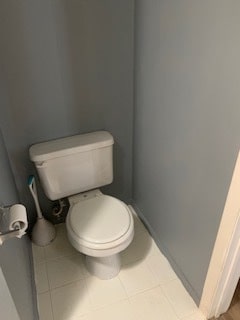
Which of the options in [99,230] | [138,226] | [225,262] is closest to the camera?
[225,262]

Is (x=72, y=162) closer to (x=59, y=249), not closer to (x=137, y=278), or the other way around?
(x=59, y=249)

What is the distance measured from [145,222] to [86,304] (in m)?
0.64

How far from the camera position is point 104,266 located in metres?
1.49

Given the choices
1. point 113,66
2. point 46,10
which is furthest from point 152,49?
point 46,10

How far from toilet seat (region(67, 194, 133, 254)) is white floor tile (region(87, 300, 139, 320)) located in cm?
34

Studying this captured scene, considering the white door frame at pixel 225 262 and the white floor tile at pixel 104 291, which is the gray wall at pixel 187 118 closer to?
the white door frame at pixel 225 262

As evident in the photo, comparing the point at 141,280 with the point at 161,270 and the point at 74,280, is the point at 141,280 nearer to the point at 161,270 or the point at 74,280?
the point at 161,270

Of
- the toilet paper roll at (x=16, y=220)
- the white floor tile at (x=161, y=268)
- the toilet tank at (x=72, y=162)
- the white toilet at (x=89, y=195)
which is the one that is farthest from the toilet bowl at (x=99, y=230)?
the toilet paper roll at (x=16, y=220)

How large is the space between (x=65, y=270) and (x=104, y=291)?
273 mm

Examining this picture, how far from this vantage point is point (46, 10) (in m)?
1.20

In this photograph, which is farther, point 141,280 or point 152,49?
point 141,280

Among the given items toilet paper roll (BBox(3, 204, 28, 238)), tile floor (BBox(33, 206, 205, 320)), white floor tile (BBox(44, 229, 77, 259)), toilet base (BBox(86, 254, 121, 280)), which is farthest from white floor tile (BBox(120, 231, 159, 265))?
toilet paper roll (BBox(3, 204, 28, 238))

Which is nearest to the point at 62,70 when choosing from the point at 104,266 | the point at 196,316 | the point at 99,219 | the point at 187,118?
the point at 187,118

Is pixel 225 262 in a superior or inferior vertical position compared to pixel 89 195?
superior
